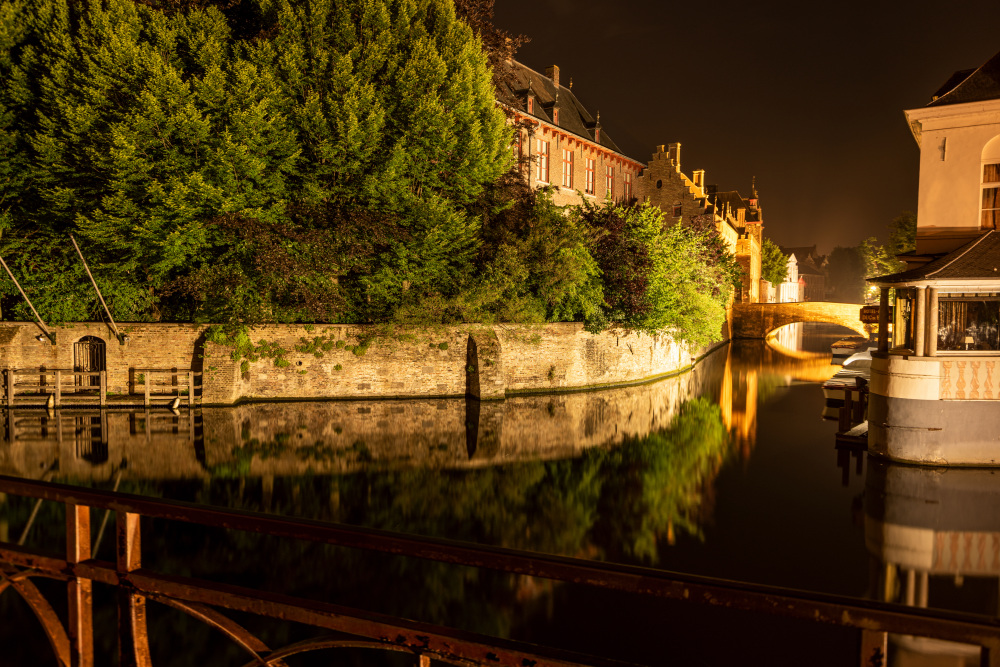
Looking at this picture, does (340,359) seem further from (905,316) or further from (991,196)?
(991,196)

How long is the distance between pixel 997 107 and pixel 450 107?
1403 centimetres

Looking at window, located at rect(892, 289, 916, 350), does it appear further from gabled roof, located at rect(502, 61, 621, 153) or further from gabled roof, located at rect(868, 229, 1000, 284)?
gabled roof, located at rect(502, 61, 621, 153)

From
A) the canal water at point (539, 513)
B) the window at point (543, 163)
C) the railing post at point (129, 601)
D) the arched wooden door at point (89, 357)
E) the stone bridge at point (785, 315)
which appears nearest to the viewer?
the railing post at point (129, 601)

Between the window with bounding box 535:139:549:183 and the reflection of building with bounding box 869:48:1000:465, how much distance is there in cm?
2110

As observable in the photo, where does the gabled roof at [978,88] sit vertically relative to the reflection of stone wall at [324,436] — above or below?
above

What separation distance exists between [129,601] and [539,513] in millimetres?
8066

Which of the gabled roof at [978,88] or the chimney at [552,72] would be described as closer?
the gabled roof at [978,88]

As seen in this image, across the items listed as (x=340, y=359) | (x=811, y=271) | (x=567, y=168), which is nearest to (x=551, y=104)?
(x=567, y=168)

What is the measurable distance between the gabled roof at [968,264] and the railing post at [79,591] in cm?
1325

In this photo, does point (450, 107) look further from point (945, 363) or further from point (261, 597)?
point (261, 597)

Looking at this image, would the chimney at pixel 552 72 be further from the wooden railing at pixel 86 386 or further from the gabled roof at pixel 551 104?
the wooden railing at pixel 86 386


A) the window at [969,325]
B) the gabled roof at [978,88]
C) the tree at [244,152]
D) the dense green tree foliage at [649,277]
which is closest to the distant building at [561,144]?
the dense green tree foliage at [649,277]

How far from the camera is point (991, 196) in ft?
41.2

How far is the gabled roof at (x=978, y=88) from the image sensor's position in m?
12.4
